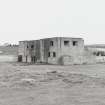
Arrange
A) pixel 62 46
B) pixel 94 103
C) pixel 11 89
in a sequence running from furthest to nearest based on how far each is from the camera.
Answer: pixel 62 46
pixel 11 89
pixel 94 103

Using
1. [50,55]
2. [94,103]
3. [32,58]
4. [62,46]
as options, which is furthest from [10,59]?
[94,103]

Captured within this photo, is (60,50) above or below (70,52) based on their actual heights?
above

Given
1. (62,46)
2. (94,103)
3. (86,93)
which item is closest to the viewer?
(94,103)

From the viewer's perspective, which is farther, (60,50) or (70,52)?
(70,52)

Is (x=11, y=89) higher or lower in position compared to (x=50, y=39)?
lower

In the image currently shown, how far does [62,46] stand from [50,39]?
2761mm

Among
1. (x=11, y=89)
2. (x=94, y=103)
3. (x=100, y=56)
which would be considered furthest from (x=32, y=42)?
(x=94, y=103)

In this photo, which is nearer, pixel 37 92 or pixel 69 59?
pixel 37 92

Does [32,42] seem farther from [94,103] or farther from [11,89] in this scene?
[94,103]

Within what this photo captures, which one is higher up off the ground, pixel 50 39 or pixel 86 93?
pixel 50 39

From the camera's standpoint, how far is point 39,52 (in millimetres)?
38250

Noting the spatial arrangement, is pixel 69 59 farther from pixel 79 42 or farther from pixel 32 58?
pixel 32 58

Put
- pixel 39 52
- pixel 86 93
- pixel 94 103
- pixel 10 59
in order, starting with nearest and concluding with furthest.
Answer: pixel 94 103, pixel 86 93, pixel 39 52, pixel 10 59

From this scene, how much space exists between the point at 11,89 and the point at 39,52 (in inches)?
1000
